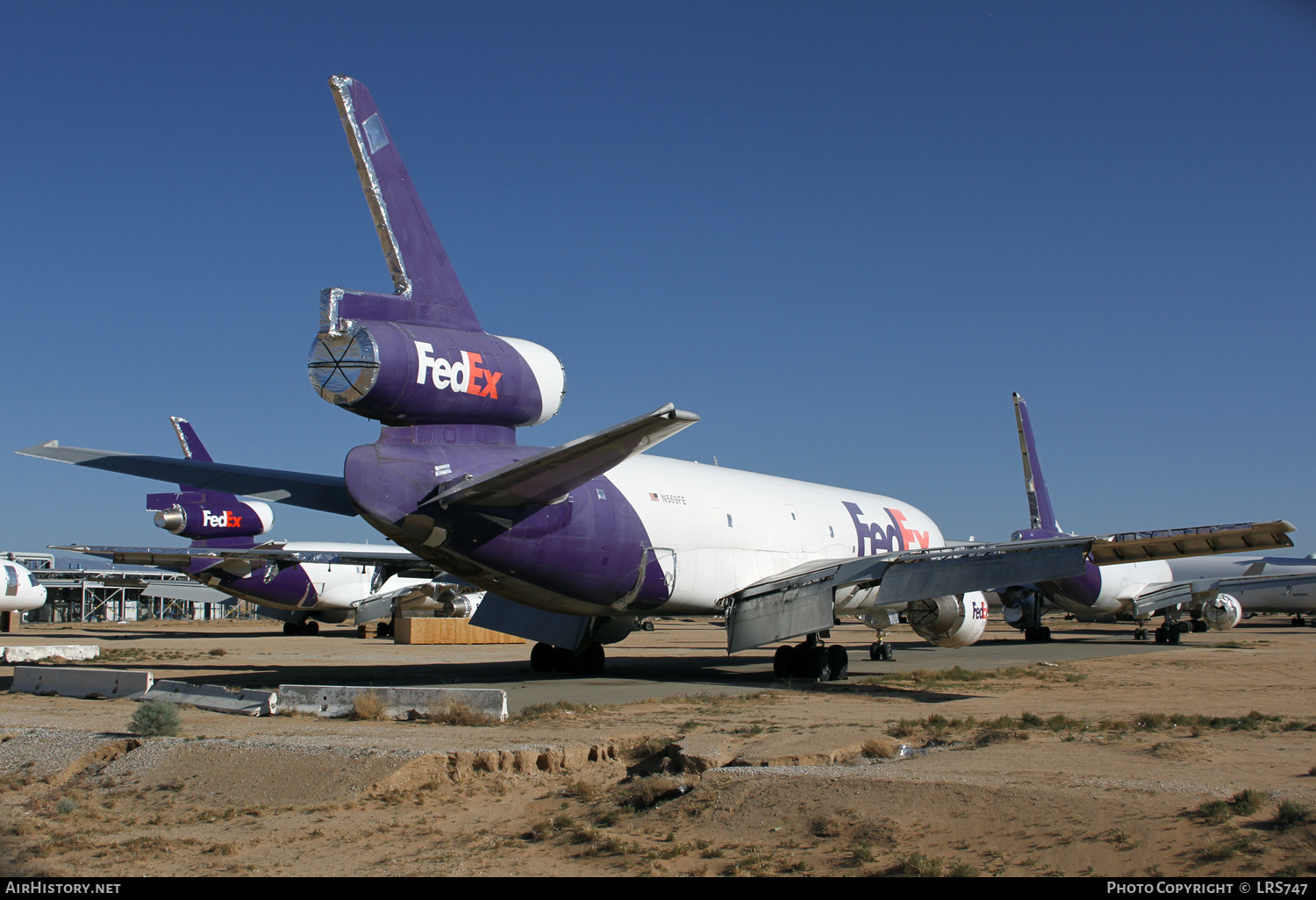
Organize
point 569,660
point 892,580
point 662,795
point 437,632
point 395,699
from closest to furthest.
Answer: point 662,795 → point 395,699 → point 892,580 → point 569,660 → point 437,632

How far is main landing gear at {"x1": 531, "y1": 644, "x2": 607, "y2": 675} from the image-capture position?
1833 cm

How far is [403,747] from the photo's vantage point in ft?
27.2

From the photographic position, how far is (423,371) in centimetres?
1198

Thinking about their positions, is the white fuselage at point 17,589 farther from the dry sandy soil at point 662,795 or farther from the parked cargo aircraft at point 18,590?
the dry sandy soil at point 662,795

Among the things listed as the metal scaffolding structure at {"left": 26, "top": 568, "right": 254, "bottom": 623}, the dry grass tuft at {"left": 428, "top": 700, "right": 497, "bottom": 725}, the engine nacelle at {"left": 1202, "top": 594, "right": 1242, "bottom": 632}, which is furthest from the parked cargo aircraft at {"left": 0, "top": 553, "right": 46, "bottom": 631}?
the engine nacelle at {"left": 1202, "top": 594, "right": 1242, "bottom": 632}

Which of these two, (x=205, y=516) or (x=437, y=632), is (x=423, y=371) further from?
(x=437, y=632)

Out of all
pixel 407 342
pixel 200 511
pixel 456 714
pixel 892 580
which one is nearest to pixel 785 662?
pixel 892 580

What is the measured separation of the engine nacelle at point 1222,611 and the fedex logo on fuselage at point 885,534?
2033 centimetres

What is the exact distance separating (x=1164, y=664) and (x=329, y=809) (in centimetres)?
2133

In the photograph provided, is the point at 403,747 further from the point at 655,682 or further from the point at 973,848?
the point at 655,682

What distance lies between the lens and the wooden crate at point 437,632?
114 feet

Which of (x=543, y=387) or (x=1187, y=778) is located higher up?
(x=543, y=387)

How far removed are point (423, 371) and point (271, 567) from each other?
27.2 m

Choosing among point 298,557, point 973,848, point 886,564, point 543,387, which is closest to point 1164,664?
point 886,564
